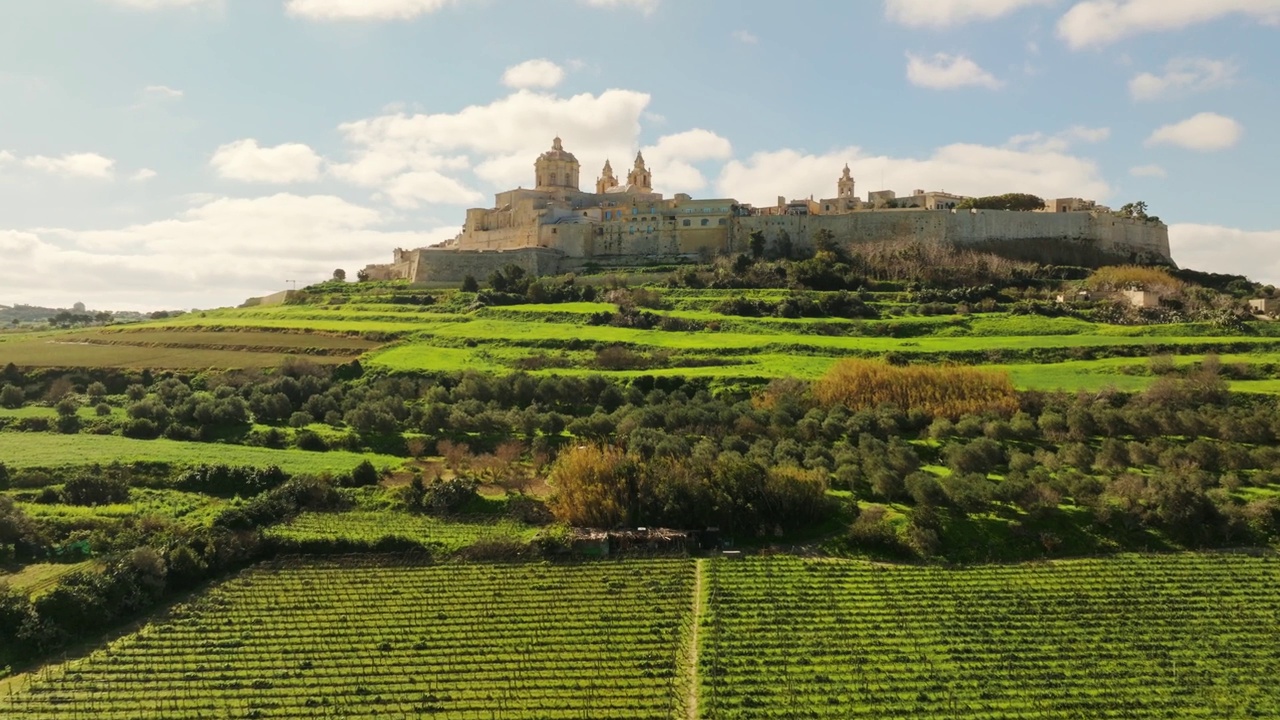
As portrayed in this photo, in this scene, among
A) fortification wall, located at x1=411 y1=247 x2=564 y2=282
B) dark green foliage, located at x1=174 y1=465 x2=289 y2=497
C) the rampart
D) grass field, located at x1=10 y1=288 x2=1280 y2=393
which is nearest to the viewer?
dark green foliage, located at x1=174 y1=465 x2=289 y2=497

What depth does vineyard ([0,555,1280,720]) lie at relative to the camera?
797 inches

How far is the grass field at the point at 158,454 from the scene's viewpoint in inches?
1394

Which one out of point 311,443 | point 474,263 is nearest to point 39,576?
point 311,443

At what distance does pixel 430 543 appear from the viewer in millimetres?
29188

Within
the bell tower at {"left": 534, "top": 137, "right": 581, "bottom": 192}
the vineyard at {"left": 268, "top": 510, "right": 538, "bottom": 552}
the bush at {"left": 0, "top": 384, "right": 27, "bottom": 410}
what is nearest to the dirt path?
the vineyard at {"left": 268, "top": 510, "right": 538, "bottom": 552}

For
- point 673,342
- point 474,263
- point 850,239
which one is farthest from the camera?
point 474,263

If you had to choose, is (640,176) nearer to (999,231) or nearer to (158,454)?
(999,231)

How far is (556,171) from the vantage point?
85250 mm

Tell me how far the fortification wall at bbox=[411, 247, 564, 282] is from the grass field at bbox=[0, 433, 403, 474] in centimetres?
3525

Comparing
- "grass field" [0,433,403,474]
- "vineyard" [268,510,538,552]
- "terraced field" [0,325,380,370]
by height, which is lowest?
"vineyard" [268,510,538,552]

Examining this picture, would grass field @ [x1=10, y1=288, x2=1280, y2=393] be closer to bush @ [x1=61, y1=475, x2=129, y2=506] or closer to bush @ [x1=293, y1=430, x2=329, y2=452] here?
bush @ [x1=293, y1=430, x2=329, y2=452]

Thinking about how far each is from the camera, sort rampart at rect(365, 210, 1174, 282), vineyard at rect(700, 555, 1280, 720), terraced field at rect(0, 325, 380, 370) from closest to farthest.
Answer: vineyard at rect(700, 555, 1280, 720), terraced field at rect(0, 325, 380, 370), rampart at rect(365, 210, 1174, 282)

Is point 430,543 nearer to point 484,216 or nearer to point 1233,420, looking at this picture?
point 1233,420

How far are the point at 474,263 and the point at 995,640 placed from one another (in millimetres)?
56488
